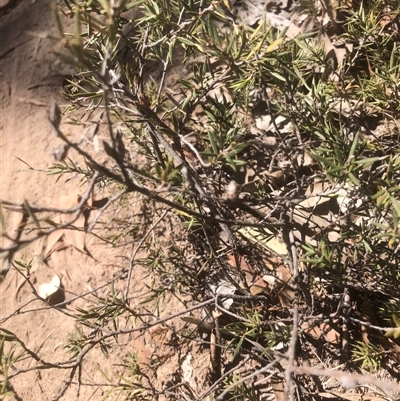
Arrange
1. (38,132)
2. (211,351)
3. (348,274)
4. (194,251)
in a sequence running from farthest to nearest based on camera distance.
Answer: (38,132) → (194,251) → (211,351) → (348,274)

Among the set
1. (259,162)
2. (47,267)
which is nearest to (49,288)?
(47,267)

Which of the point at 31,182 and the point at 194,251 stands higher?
the point at 31,182

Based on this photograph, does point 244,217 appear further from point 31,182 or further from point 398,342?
point 31,182

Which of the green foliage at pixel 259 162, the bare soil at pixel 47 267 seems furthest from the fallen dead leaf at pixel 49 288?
the green foliage at pixel 259 162

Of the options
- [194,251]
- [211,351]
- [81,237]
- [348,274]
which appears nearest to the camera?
[348,274]

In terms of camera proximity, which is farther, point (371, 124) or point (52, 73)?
point (52, 73)

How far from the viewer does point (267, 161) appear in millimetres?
1866

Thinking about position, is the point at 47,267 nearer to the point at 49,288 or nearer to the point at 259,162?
the point at 49,288

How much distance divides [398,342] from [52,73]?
1.94 metres

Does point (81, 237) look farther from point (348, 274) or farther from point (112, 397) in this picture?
point (348, 274)

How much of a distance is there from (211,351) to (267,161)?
0.72 meters

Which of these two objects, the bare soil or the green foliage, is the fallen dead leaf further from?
the green foliage

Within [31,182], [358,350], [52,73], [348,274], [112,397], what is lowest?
[358,350]

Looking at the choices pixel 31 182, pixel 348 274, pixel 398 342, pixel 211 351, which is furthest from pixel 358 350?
pixel 31 182
